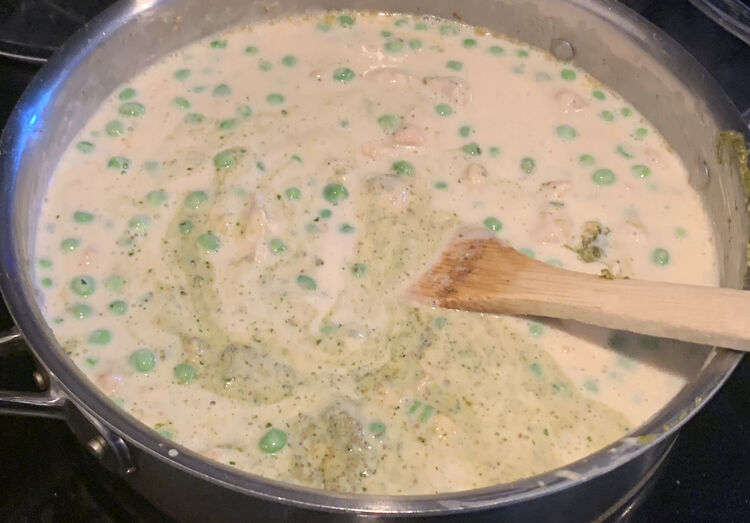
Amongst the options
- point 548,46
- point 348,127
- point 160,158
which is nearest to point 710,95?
point 548,46

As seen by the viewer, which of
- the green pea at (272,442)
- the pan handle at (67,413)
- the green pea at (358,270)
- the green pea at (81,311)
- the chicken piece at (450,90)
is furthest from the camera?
the chicken piece at (450,90)

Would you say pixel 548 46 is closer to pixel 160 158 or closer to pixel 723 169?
pixel 723 169

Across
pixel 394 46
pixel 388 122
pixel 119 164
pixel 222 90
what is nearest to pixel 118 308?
pixel 119 164

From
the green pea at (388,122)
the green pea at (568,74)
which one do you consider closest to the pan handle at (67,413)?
the green pea at (388,122)

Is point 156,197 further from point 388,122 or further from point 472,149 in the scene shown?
point 472,149

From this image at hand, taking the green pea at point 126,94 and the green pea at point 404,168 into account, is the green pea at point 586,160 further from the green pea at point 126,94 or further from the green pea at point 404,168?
the green pea at point 126,94

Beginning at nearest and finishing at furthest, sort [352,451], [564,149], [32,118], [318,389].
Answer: [352,451] → [318,389] → [32,118] → [564,149]
